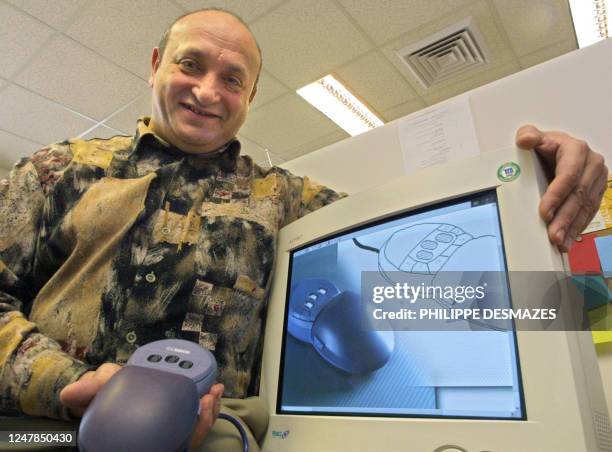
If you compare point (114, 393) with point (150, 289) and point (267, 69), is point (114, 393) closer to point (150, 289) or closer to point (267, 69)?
point (150, 289)

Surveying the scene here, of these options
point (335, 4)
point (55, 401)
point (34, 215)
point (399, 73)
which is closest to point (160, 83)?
point (34, 215)

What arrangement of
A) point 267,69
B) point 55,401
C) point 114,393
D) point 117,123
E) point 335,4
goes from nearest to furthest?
1. point 114,393
2. point 55,401
3. point 335,4
4. point 267,69
5. point 117,123

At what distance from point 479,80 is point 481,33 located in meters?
0.46

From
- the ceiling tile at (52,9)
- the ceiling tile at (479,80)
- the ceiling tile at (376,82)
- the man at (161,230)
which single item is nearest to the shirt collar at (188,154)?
the man at (161,230)

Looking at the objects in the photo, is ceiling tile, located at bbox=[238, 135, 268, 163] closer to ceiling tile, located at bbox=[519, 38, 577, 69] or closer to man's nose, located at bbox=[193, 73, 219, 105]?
ceiling tile, located at bbox=[519, 38, 577, 69]

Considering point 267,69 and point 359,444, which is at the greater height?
point 267,69

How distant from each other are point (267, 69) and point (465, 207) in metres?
2.35

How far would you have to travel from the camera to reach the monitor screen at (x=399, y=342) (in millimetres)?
419

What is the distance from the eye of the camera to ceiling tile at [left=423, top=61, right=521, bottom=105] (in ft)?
8.61

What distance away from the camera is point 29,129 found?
3.29 meters

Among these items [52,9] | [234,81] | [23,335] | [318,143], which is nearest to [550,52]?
[318,143]

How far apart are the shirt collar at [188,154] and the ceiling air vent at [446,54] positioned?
1963mm

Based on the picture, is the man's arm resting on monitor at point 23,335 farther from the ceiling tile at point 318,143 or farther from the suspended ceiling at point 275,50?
the ceiling tile at point 318,143

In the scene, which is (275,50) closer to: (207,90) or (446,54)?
(446,54)
